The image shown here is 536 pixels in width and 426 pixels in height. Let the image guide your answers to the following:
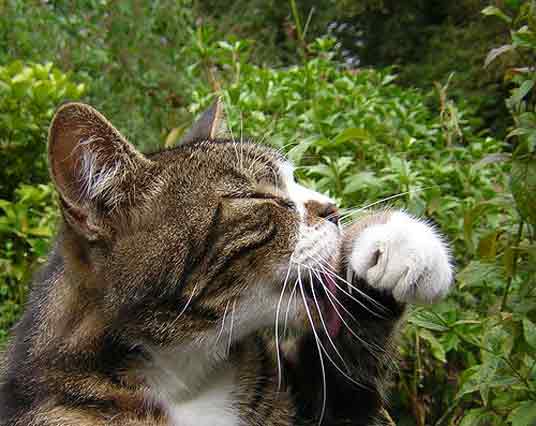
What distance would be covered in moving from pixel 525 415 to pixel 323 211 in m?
0.65

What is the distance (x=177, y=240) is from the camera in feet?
5.50

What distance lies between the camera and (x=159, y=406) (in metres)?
1.70

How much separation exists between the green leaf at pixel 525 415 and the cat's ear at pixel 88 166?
98cm

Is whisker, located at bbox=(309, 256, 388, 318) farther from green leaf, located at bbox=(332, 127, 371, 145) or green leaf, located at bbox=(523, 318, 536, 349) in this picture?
green leaf, located at bbox=(332, 127, 371, 145)

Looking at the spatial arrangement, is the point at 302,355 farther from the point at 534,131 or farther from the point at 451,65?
the point at 451,65

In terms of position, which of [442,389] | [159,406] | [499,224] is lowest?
[442,389]

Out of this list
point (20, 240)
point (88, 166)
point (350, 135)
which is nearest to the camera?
point (88, 166)

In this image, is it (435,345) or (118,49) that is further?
(118,49)

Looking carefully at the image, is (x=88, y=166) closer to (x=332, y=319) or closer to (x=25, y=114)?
(x=332, y=319)

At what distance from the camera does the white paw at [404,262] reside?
5.42 ft

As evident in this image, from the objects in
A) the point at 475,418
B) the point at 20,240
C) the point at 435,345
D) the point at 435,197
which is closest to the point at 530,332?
the point at 475,418

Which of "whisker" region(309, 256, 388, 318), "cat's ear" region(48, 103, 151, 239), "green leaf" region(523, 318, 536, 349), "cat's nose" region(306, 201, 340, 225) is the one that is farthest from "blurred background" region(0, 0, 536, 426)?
"cat's ear" region(48, 103, 151, 239)

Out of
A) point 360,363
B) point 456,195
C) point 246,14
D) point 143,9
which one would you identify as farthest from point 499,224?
point 246,14

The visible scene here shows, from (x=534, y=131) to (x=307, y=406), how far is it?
87 centimetres
